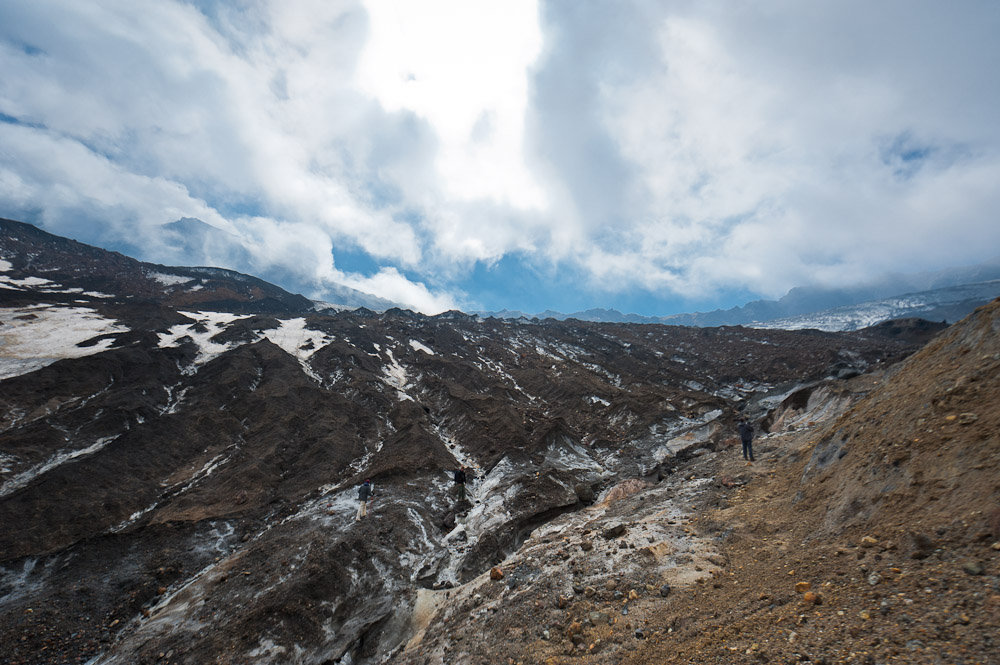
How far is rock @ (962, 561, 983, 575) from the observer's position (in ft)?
19.4

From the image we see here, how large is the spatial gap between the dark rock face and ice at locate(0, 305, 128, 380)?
62cm

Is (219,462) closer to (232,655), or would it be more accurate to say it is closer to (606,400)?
(232,655)

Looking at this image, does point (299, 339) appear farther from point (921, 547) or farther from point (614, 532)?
point (921, 547)

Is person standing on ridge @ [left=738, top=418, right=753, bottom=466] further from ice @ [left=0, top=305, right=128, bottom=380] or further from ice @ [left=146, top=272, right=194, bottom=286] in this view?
ice @ [left=146, top=272, right=194, bottom=286]

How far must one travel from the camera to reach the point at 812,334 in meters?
121

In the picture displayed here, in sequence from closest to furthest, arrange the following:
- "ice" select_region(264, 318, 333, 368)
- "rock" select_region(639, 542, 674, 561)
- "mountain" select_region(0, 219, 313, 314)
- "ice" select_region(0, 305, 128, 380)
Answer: "rock" select_region(639, 542, 674, 561), "ice" select_region(0, 305, 128, 380), "ice" select_region(264, 318, 333, 368), "mountain" select_region(0, 219, 313, 314)

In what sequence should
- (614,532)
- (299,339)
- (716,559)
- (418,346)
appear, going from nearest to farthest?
(716,559)
(614,532)
(299,339)
(418,346)

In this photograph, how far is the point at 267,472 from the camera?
31.8 m

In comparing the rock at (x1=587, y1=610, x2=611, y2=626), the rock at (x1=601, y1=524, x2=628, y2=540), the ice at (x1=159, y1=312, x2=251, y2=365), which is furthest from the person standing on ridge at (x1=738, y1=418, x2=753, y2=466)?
the ice at (x1=159, y1=312, x2=251, y2=365)

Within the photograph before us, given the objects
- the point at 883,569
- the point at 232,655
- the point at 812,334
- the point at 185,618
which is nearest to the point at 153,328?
the point at 185,618

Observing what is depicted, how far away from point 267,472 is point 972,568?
127 feet

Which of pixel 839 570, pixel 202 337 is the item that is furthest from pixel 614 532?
pixel 202 337

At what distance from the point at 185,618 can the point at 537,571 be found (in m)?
16.3

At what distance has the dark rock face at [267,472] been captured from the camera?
1669 centimetres
